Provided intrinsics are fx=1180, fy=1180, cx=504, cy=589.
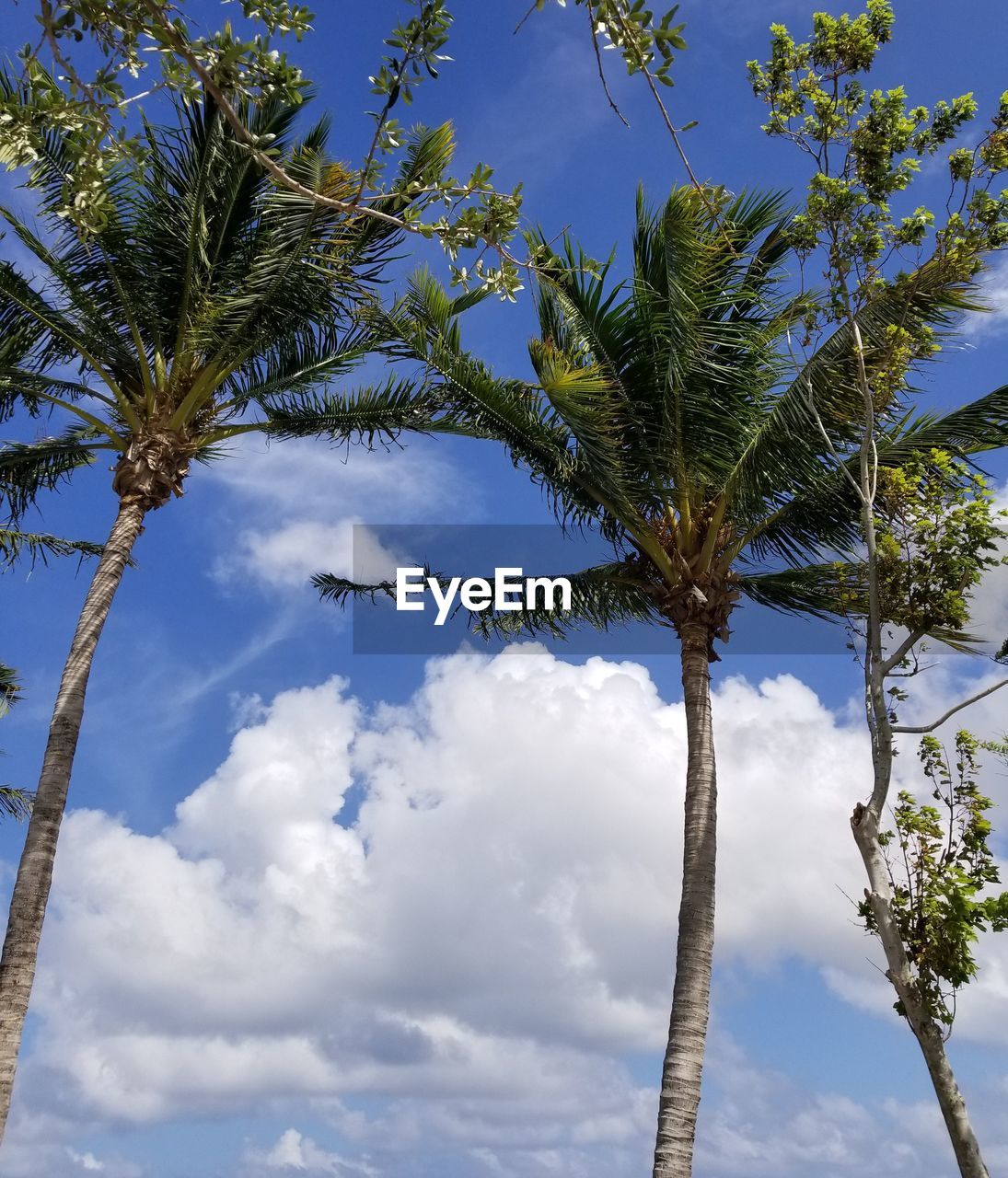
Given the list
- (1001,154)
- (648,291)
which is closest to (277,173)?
(648,291)

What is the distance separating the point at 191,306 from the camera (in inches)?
500

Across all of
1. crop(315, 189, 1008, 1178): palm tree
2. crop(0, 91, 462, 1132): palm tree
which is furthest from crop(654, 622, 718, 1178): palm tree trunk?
crop(0, 91, 462, 1132): palm tree

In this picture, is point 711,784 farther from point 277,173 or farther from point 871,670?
point 277,173

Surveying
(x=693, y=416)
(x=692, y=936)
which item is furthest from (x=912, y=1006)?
(x=693, y=416)

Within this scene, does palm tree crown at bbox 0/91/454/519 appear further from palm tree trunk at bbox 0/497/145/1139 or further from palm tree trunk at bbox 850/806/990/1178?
palm tree trunk at bbox 850/806/990/1178

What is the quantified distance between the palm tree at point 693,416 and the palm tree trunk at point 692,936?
26 mm

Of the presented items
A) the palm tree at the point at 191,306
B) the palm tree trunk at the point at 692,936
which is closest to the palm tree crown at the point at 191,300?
the palm tree at the point at 191,306

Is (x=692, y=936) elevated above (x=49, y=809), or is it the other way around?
(x=49, y=809)

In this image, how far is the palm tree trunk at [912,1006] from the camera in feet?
32.6

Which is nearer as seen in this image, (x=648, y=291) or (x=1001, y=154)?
(x=1001, y=154)

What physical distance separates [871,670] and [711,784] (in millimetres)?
2144

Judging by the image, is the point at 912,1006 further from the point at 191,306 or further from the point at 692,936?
the point at 191,306

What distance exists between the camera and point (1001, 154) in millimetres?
12211

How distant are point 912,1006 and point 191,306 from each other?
9.93 m
